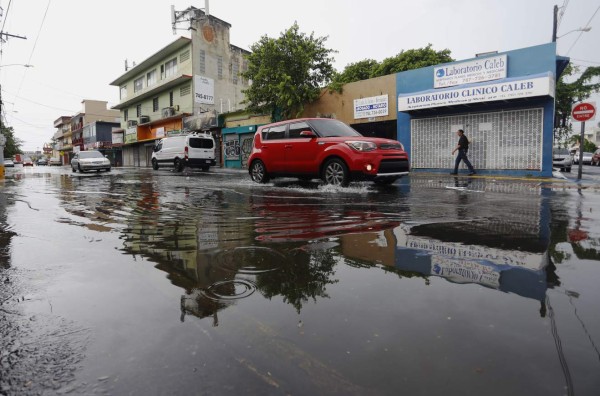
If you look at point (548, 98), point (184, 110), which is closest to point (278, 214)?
point (548, 98)

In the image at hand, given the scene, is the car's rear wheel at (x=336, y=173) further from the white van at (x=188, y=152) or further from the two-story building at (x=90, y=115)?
the two-story building at (x=90, y=115)

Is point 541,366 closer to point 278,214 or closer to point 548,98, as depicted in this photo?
point 278,214

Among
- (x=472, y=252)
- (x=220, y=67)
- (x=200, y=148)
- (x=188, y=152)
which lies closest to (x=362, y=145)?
(x=472, y=252)

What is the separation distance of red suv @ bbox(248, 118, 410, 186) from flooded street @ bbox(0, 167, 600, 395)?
3.86 m

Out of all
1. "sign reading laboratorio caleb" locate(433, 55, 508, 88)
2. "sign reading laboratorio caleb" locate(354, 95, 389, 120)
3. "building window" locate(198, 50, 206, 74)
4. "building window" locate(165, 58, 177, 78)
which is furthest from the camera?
"building window" locate(165, 58, 177, 78)

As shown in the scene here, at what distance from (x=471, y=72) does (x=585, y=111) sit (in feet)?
15.4

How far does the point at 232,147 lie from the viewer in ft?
94.9

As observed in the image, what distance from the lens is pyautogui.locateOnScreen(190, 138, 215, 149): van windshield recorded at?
70.8ft

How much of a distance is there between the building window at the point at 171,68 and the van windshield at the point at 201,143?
1549 cm

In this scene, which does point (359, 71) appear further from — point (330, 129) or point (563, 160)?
point (330, 129)

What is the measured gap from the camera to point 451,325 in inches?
77.0

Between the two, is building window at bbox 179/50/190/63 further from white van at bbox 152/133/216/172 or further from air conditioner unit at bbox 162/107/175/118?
white van at bbox 152/133/216/172

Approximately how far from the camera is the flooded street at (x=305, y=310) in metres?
1.56

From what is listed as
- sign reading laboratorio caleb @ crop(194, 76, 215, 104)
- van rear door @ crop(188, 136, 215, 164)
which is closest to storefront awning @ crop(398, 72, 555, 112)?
van rear door @ crop(188, 136, 215, 164)
